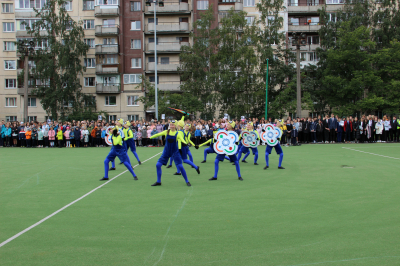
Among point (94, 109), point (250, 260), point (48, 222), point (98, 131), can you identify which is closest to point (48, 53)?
point (94, 109)

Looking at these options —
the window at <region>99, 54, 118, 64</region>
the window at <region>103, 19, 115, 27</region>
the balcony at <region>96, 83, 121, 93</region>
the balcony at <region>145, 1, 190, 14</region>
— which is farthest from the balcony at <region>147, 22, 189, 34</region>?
the balcony at <region>96, 83, 121, 93</region>

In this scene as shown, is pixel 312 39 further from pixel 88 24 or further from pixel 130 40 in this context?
pixel 88 24

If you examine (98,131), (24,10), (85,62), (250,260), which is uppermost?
(24,10)

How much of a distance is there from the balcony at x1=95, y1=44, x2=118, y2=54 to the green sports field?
43.6 m

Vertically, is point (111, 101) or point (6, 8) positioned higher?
point (6, 8)

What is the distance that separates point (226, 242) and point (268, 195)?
385cm

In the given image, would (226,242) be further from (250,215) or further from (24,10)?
(24,10)

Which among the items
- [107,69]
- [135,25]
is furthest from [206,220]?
[135,25]

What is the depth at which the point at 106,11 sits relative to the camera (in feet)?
175

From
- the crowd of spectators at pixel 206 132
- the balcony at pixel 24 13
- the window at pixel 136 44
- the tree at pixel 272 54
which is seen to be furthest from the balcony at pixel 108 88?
the crowd of spectators at pixel 206 132

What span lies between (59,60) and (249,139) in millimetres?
41213

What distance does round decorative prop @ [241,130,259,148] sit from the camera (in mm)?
15578

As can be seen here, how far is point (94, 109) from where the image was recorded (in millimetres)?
54094

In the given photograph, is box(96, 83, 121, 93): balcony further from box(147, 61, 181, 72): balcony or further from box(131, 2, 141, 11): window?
box(131, 2, 141, 11): window
